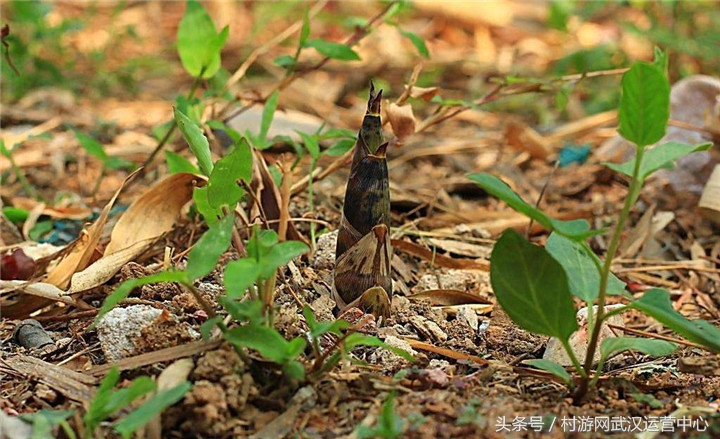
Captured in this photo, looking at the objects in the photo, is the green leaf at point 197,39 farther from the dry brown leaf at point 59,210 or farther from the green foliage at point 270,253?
the green foliage at point 270,253

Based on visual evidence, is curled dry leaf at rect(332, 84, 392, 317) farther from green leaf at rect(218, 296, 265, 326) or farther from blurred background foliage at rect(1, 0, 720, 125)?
blurred background foliage at rect(1, 0, 720, 125)

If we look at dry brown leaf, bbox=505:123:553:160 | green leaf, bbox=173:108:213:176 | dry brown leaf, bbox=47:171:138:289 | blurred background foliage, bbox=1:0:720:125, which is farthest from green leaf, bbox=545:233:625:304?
blurred background foliage, bbox=1:0:720:125

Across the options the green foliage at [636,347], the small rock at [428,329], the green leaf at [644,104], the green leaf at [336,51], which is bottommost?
the small rock at [428,329]

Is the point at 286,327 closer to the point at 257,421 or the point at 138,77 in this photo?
the point at 257,421

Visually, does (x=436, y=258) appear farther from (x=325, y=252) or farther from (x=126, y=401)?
(x=126, y=401)

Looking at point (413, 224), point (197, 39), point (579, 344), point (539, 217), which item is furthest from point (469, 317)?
point (197, 39)

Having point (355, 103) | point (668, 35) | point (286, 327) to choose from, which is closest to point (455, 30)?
point (355, 103)

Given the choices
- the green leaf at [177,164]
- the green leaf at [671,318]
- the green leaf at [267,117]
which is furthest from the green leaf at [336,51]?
the green leaf at [671,318]
